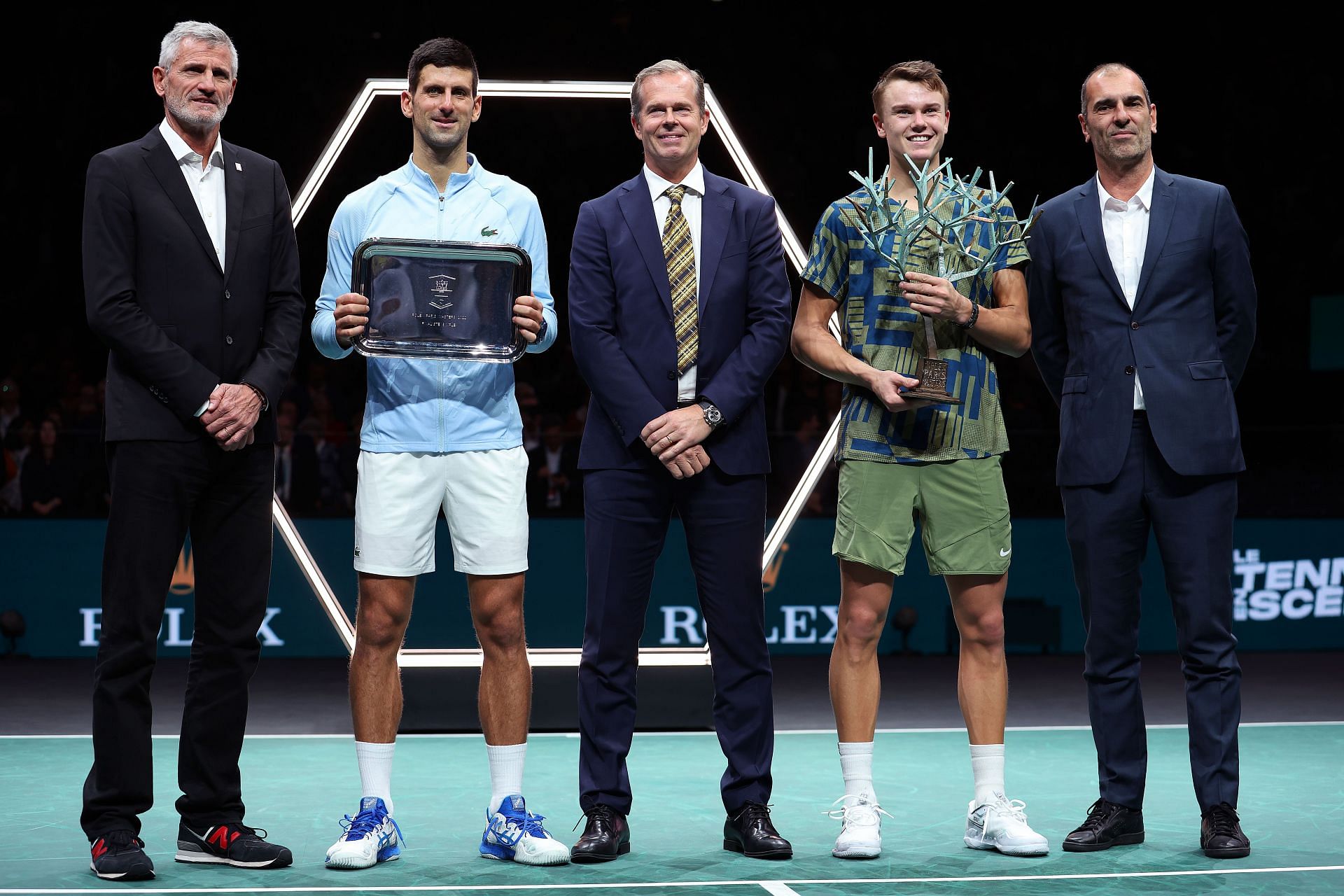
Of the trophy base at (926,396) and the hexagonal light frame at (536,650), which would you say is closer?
the trophy base at (926,396)

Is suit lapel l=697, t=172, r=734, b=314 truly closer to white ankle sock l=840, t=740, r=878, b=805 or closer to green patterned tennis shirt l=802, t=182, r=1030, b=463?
green patterned tennis shirt l=802, t=182, r=1030, b=463

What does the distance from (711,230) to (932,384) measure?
65 centimetres

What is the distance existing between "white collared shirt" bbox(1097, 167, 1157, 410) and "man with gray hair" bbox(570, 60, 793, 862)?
0.85 m

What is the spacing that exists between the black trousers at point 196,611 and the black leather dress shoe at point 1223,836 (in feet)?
7.53

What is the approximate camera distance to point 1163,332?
3836 millimetres

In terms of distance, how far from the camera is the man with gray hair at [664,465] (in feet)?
12.3

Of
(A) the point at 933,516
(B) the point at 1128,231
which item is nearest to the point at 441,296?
(A) the point at 933,516

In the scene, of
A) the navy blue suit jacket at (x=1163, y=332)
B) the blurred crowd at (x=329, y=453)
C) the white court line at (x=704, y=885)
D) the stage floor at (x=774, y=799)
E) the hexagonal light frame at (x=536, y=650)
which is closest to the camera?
the white court line at (x=704, y=885)

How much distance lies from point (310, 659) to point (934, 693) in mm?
3104

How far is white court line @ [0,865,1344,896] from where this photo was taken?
338 cm

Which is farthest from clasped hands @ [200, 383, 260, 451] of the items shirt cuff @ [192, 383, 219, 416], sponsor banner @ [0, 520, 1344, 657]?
sponsor banner @ [0, 520, 1344, 657]

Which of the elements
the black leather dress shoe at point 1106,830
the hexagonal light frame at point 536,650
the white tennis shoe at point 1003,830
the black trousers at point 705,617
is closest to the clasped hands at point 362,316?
the black trousers at point 705,617

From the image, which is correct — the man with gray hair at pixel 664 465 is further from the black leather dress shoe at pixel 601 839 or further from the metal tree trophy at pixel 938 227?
the metal tree trophy at pixel 938 227

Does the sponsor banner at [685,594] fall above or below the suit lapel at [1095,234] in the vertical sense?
below
